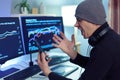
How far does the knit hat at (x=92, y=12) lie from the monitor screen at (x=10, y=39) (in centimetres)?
59

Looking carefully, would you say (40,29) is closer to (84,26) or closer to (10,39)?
(10,39)

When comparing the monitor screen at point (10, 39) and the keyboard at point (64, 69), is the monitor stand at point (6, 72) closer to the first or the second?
the monitor screen at point (10, 39)

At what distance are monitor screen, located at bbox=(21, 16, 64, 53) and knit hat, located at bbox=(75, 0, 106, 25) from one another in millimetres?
642

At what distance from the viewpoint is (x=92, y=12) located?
1.20 m

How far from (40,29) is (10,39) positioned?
0.37 metres

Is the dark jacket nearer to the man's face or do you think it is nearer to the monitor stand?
the man's face

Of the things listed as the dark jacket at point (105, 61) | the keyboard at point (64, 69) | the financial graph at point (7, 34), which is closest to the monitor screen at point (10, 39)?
the financial graph at point (7, 34)

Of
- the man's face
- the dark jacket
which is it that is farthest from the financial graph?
the dark jacket

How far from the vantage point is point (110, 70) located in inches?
45.2

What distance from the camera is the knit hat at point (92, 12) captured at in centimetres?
120

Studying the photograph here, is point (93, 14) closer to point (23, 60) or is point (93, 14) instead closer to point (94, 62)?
point (94, 62)

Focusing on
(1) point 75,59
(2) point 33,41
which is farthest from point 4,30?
(1) point 75,59

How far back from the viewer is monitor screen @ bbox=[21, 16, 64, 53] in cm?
176

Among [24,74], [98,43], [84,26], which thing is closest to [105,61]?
[98,43]
